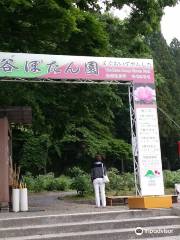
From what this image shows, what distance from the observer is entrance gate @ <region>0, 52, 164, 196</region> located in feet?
41.6

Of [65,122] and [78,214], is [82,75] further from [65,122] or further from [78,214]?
[65,122]

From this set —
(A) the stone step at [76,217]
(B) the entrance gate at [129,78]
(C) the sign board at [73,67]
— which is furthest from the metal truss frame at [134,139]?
(A) the stone step at [76,217]

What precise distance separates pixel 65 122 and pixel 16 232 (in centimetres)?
1016

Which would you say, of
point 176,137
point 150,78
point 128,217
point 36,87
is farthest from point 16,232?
point 176,137

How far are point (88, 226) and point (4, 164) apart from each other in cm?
513

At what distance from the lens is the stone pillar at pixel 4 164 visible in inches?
571

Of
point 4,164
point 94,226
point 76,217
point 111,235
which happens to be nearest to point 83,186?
point 4,164

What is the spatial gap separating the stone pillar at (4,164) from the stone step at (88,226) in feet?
14.3

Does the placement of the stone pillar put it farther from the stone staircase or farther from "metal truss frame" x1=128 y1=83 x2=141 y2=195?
"metal truss frame" x1=128 y1=83 x2=141 y2=195

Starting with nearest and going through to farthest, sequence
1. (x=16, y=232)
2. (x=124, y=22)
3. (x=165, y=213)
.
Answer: (x=16, y=232) < (x=165, y=213) < (x=124, y=22)

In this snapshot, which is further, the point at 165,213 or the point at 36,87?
the point at 36,87

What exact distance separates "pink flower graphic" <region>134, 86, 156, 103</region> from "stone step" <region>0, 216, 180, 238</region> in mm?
3733

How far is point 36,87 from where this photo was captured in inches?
674

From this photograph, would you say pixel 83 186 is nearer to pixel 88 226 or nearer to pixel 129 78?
pixel 129 78
